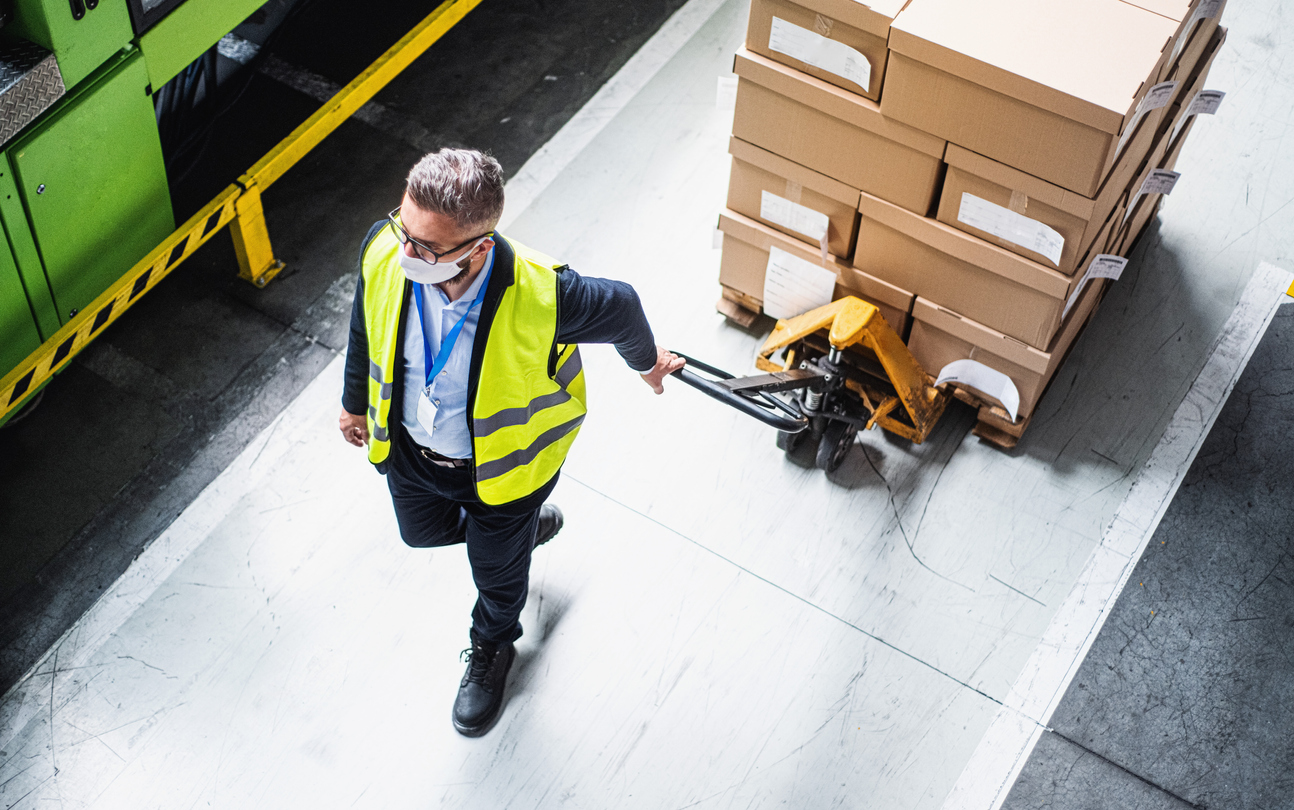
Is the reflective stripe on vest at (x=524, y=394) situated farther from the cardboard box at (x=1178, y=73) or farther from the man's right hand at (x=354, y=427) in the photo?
the cardboard box at (x=1178, y=73)

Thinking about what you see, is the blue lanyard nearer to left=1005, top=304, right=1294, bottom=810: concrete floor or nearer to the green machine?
the green machine

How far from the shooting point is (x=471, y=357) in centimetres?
326

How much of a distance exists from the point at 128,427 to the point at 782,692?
9.40 ft

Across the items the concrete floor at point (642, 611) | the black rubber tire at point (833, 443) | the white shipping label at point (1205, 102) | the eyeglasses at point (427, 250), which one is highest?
the eyeglasses at point (427, 250)

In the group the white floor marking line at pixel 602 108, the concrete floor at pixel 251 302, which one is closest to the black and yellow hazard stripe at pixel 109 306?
the concrete floor at pixel 251 302

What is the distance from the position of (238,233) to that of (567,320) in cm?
251

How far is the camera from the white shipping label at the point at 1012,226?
13.9 feet

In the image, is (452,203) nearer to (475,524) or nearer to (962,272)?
(475,524)

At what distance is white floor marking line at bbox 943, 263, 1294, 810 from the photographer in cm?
425

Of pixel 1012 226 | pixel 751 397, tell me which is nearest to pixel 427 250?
pixel 751 397

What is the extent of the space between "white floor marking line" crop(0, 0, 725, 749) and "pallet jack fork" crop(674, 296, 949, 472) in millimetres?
1620

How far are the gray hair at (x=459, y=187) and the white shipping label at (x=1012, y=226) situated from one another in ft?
6.56

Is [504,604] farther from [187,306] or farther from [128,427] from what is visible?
[187,306]

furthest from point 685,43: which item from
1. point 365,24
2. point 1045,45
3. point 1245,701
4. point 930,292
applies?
point 1245,701
